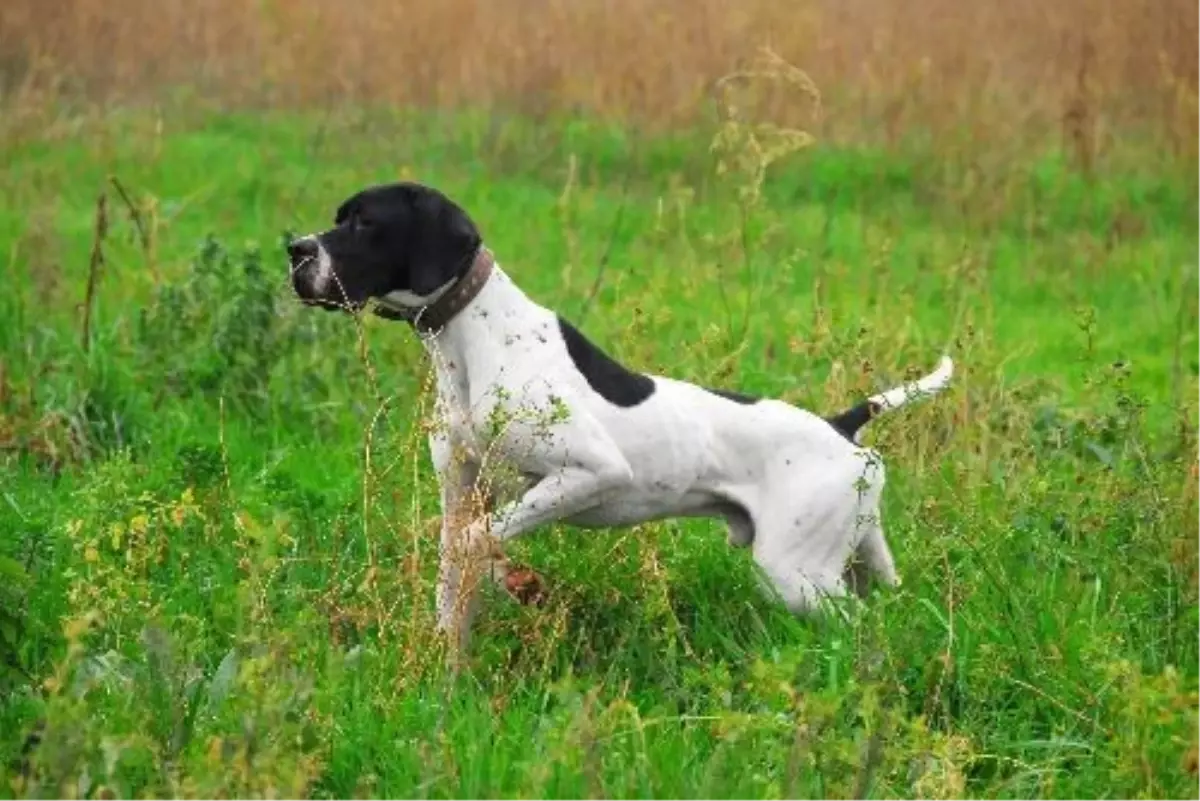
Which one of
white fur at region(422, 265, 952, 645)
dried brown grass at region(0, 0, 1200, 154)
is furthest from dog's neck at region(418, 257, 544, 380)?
dried brown grass at region(0, 0, 1200, 154)

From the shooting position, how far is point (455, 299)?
4.23 m

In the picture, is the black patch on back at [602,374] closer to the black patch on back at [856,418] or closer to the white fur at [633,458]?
the white fur at [633,458]

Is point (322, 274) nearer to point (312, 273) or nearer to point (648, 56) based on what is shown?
point (312, 273)

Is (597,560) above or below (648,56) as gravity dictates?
above

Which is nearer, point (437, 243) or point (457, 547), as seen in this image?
point (457, 547)

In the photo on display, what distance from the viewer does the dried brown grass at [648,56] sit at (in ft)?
33.3

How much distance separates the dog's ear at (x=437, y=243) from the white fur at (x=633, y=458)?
0.11m

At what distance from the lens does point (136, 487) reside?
4973mm

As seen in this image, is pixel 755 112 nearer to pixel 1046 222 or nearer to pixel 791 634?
pixel 1046 222

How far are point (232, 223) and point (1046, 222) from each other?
360 cm

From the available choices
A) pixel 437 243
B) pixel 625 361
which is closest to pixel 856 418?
pixel 437 243

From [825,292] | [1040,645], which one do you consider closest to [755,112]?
[825,292]

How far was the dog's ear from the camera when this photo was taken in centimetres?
417

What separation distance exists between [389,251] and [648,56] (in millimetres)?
6698
